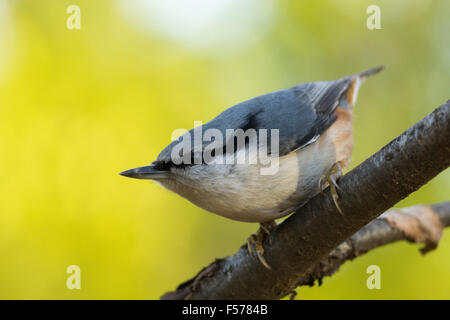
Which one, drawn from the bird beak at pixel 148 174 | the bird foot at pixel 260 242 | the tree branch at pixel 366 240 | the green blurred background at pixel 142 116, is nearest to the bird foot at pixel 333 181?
the bird foot at pixel 260 242

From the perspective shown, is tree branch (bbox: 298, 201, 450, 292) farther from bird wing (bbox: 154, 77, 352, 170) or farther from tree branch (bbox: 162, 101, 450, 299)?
bird wing (bbox: 154, 77, 352, 170)

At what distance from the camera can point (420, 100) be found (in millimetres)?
6148

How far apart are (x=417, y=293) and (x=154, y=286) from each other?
2.98 meters

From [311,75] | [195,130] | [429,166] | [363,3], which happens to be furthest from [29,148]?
[363,3]

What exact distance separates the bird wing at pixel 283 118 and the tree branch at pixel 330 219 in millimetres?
519

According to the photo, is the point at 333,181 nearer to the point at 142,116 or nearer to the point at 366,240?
the point at 366,240

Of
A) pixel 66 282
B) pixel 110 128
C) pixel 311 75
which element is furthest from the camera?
pixel 311 75

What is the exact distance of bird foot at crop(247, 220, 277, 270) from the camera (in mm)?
2574

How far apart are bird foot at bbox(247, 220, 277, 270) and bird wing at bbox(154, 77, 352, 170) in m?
0.50

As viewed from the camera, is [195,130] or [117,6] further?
[117,6]

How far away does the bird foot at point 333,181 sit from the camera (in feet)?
6.93

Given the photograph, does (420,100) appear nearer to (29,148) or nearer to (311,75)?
(311,75)

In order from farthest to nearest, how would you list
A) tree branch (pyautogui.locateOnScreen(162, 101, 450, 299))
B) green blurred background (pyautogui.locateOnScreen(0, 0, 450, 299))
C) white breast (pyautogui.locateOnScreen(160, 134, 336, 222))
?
1. green blurred background (pyautogui.locateOnScreen(0, 0, 450, 299))
2. white breast (pyautogui.locateOnScreen(160, 134, 336, 222))
3. tree branch (pyautogui.locateOnScreen(162, 101, 450, 299))

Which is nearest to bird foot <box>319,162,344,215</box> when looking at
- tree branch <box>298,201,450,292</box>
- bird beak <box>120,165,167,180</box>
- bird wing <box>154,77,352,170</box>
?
bird wing <box>154,77,352,170</box>
